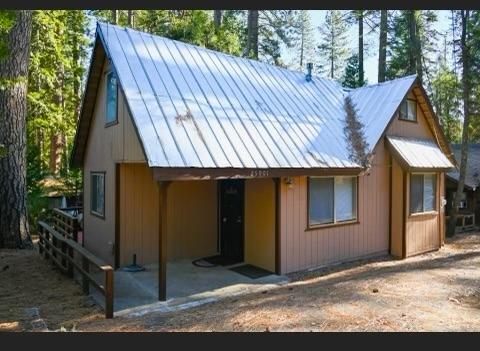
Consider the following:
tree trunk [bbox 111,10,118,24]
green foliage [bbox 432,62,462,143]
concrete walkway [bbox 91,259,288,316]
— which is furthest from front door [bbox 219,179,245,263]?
green foliage [bbox 432,62,462,143]

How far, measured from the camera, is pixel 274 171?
7.83 m

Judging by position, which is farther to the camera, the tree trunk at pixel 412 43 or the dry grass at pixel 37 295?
the tree trunk at pixel 412 43

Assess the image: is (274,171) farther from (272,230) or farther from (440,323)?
(440,323)

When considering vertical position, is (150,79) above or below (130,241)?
above

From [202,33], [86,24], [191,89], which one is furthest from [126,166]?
[86,24]

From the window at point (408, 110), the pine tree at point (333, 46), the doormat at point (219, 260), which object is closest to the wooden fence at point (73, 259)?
the doormat at point (219, 260)

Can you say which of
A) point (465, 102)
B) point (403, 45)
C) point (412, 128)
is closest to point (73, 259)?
point (412, 128)

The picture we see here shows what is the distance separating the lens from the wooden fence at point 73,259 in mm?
6062

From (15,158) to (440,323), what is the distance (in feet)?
35.6

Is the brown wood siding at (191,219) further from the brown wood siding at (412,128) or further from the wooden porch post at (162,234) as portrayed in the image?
the brown wood siding at (412,128)

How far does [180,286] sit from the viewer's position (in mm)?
7703

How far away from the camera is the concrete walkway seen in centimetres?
668

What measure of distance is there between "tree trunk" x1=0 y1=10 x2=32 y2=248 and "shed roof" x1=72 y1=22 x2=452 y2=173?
1630 mm

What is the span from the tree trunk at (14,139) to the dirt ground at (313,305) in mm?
2438
